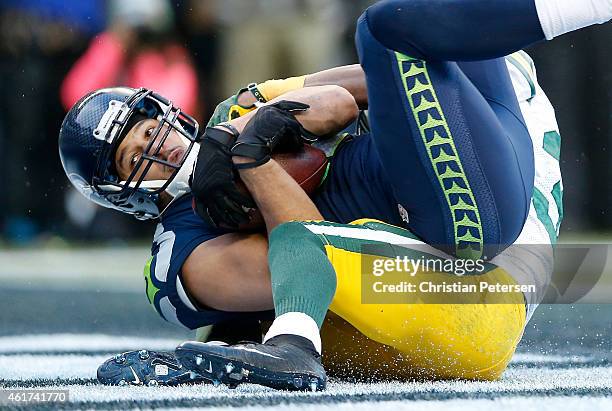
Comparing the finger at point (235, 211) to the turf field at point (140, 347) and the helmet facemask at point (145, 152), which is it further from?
the turf field at point (140, 347)

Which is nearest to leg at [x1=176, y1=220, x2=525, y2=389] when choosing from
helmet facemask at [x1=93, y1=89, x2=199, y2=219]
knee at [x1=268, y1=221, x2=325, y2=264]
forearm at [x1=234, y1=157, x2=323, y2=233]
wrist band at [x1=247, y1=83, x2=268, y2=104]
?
knee at [x1=268, y1=221, x2=325, y2=264]

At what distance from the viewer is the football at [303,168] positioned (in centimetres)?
240

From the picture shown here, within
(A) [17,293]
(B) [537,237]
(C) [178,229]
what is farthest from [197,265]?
(A) [17,293]

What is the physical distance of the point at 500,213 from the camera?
2.17 m

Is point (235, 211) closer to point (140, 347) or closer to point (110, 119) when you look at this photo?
point (110, 119)

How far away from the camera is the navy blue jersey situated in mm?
2420

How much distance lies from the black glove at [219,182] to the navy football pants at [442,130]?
317 millimetres

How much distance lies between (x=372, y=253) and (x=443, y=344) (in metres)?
0.23

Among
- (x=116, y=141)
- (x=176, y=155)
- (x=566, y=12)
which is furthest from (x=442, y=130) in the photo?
(x=116, y=141)

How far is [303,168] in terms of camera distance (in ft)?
7.99

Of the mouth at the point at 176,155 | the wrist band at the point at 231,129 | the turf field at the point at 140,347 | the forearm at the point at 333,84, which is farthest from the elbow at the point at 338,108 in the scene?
the turf field at the point at 140,347

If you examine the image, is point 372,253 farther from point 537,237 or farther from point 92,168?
point 92,168

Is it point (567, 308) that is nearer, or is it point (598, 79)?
point (567, 308)

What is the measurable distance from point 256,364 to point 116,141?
3.12 feet
